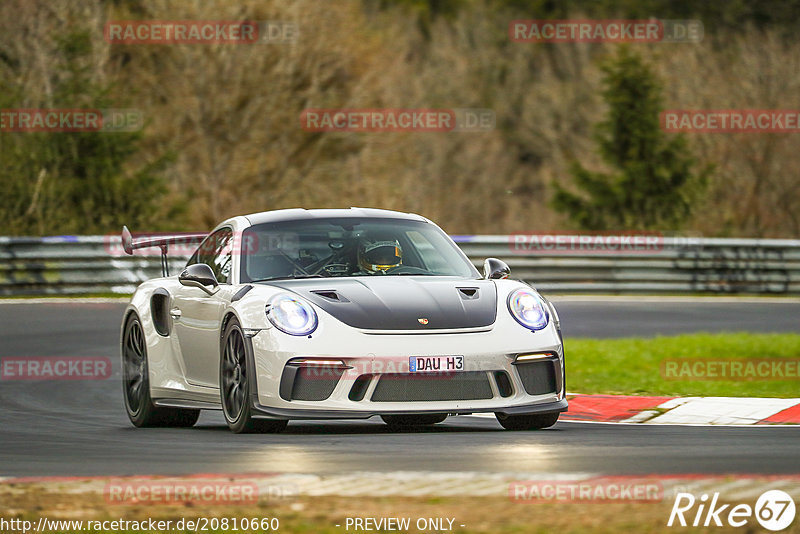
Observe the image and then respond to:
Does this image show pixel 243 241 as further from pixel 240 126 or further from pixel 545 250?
pixel 240 126

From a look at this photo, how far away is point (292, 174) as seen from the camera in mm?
31562

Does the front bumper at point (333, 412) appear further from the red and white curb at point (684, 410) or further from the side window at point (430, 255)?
the red and white curb at point (684, 410)

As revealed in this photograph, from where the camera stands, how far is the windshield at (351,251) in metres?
9.79

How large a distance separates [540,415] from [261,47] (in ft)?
72.6

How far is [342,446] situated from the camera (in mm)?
8461

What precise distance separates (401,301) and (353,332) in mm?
394
